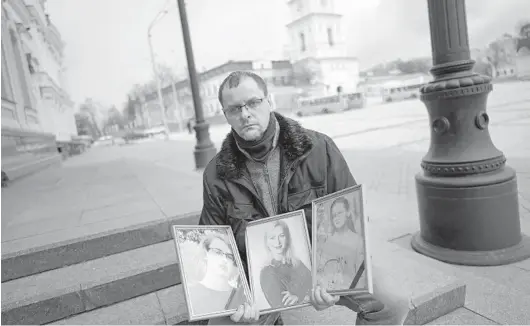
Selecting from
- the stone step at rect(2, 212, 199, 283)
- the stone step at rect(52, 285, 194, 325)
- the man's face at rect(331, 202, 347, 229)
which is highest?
the man's face at rect(331, 202, 347, 229)

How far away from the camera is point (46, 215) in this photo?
14.3 feet

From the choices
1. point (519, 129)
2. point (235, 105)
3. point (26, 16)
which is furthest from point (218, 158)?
point (26, 16)

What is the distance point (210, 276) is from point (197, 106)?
6472 mm

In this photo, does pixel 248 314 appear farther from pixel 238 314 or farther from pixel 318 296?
pixel 318 296

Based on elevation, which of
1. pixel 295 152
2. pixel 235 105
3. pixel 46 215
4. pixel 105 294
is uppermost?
pixel 235 105

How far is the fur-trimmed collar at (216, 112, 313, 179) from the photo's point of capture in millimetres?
1601

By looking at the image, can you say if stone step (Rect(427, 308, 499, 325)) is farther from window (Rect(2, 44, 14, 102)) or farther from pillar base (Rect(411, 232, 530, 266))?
window (Rect(2, 44, 14, 102))

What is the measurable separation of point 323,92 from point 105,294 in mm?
39535

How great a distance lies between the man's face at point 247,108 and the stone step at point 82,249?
2166 millimetres

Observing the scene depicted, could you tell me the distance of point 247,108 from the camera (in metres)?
1.48

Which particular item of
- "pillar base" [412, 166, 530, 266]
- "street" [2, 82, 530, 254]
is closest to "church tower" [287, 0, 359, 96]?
"street" [2, 82, 530, 254]

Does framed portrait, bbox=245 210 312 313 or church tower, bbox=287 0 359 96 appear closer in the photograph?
framed portrait, bbox=245 210 312 313

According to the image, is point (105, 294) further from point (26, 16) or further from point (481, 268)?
point (26, 16)

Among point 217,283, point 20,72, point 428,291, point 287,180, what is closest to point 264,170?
point 287,180
